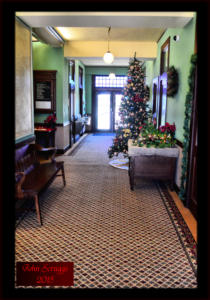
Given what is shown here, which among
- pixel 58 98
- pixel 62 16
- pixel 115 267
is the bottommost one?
pixel 115 267

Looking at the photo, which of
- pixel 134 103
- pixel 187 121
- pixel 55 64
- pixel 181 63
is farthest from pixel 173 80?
pixel 55 64

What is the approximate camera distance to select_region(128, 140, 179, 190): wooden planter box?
16.8 feet

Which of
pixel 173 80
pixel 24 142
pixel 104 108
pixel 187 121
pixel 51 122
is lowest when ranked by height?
pixel 24 142

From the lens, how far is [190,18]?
4387mm

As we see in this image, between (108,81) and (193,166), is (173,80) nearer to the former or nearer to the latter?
(193,166)

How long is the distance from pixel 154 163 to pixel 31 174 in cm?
215

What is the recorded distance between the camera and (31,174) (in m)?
4.51

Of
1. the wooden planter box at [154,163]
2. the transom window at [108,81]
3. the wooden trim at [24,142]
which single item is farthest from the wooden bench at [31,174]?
the transom window at [108,81]

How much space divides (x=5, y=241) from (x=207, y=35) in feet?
6.72

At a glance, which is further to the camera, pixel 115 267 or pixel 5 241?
pixel 115 267

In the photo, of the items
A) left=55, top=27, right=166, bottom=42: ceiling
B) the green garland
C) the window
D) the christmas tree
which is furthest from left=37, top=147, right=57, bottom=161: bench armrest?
the window

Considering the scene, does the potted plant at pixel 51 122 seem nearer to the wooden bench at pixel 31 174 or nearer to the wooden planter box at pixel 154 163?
the wooden bench at pixel 31 174
